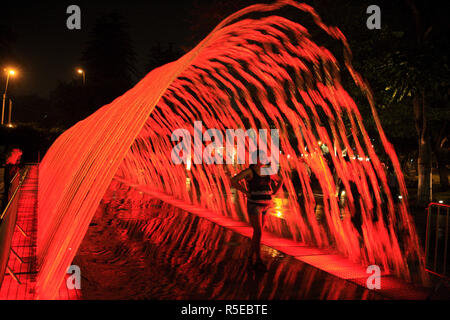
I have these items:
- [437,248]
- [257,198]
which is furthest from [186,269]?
[437,248]

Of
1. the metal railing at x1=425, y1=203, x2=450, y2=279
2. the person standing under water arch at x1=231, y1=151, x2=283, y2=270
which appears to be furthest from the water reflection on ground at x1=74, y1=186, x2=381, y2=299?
the metal railing at x1=425, y1=203, x2=450, y2=279

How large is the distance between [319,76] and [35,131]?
42.0 m

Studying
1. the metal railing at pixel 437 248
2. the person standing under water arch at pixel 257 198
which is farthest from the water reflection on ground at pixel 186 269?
the metal railing at pixel 437 248

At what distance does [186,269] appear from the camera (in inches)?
293

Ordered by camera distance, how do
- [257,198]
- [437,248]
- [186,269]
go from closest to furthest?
[186,269]
[257,198]
[437,248]

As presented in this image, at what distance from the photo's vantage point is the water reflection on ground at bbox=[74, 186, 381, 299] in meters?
6.13

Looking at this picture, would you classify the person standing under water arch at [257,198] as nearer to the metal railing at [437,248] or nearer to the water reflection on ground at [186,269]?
the water reflection on ground at [186,269]

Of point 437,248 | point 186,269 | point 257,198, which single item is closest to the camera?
point 186,269

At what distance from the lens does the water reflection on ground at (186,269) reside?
6.13m

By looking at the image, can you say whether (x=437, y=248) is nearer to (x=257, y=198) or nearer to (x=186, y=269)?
(x=257, y=198)

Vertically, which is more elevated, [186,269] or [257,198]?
[257,198]

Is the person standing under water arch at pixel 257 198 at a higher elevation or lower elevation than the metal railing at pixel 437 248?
higher
